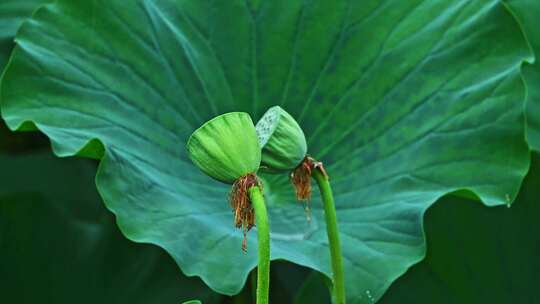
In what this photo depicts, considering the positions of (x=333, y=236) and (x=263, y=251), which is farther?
(x=333, y=236)

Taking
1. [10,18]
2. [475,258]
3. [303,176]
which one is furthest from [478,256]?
[10,18]

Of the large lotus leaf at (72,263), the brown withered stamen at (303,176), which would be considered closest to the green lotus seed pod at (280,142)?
the brown withered stamen at (303,176)

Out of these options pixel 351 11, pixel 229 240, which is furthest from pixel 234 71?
pixel 229 240

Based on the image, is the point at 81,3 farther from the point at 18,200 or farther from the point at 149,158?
the point at 18,200

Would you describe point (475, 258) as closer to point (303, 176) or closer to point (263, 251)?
point (303, 176)

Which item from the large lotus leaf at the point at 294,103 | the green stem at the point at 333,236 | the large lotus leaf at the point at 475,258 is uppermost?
the green stem at the point at 333,236

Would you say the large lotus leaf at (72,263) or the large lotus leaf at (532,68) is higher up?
the large lotus leaf at (532,68)

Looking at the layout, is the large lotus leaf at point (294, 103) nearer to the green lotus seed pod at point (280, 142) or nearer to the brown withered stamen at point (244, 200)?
the green lotus seed pod at point (280, 142)
